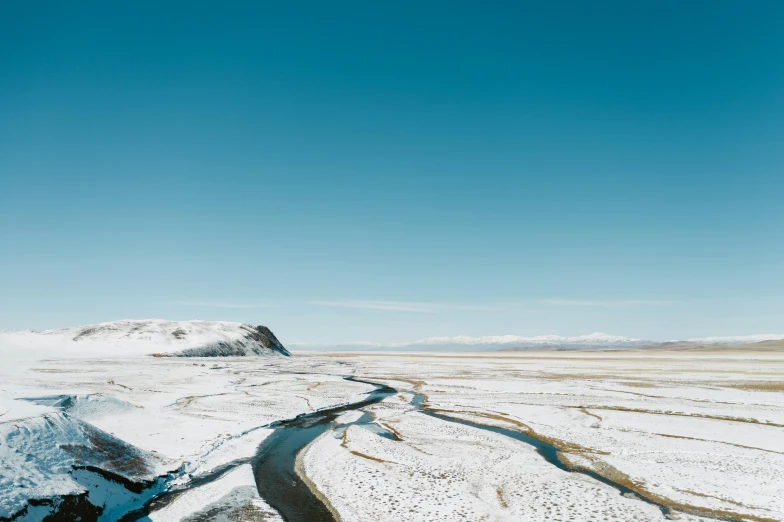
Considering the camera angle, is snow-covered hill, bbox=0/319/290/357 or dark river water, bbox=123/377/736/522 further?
snow-covered hill, bbox=0/319/290/357

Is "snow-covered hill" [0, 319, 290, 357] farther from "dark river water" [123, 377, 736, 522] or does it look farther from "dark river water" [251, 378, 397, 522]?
"dark river water" [123, 377, 736, 522]

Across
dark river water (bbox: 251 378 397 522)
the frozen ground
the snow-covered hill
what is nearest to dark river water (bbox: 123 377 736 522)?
dark river water (bbox: 251 378 397 522)

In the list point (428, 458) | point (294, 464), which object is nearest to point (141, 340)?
point (294, 464)

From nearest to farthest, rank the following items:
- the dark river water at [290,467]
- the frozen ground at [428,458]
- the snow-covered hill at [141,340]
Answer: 1. the frozen ground at [428,458]
2. the dark river water at [290,467]
3. the snow-covered hill at [141,340]

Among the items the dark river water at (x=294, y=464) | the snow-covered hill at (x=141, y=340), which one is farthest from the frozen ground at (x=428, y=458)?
the snow-covered hill at (x=141, y=340)

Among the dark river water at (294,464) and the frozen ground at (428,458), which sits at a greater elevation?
the frozen ground at (428,458)

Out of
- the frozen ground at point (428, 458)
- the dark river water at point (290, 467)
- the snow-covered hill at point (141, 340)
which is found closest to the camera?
the frozen ground at point (428, 458)

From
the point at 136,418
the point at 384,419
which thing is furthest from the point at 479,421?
the point at 136,418

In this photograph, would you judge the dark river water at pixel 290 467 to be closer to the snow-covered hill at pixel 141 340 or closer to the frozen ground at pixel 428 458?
the frozen ground at pixel 428 458

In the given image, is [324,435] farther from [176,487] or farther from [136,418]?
[136,418]
